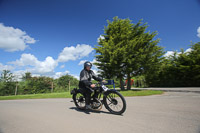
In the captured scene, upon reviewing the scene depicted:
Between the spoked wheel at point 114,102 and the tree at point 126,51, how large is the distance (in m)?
9.01

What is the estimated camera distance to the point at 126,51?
1287 centimetres

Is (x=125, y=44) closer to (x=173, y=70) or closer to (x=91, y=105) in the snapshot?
(x=91, y=105)

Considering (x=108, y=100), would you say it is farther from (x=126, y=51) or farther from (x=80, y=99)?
(x=126, y=51)

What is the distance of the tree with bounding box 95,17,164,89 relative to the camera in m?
12.7

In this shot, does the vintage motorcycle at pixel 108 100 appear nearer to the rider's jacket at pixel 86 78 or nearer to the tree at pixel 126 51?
the rider's jacket at pixel 86 78

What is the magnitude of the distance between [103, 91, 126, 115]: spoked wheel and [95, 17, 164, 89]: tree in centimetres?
901

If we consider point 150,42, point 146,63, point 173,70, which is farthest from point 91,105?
point 173,70

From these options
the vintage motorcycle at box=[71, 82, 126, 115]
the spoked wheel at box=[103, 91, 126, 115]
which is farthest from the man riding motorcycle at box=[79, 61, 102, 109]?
the spoked wheel at box=[103, 91, 126, 115]

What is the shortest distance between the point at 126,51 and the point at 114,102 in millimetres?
10464

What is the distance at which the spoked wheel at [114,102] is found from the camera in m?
3.14

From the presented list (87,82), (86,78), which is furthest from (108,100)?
(86,78)

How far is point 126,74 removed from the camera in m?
14.3

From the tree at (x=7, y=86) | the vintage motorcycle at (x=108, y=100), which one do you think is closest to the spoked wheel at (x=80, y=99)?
the vintage motorcycle at (x=108, y=100)

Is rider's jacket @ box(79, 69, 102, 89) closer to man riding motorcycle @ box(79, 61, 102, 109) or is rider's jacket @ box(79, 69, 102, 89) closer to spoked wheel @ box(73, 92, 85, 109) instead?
man riding motorcycle @ box(79, 61, 102, 109)
